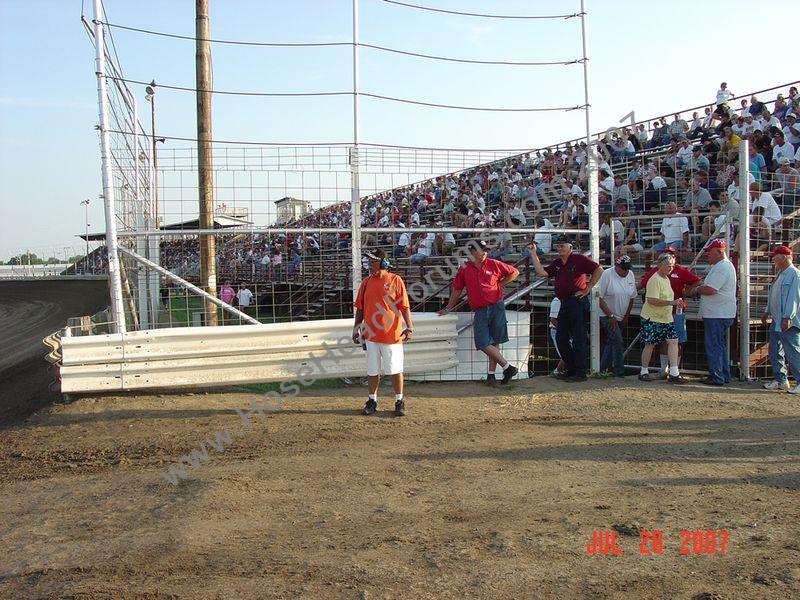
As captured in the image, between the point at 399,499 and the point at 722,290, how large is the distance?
598 cm

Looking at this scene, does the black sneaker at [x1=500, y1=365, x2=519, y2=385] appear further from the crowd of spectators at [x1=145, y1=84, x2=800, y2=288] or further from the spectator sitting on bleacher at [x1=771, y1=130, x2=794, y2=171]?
the spectator sitting on bleacher at [x1=771, y1=130, x2=794, y2=171]

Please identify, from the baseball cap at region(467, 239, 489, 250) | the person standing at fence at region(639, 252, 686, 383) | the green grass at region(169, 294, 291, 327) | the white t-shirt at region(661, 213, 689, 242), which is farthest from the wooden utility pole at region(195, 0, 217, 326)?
the white t-shirt at region(661, 213, 689, 242)

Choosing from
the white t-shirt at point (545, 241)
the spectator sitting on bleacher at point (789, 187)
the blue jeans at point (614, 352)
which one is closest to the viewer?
the blue jeans at point (614, 352)

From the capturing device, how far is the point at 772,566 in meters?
3.40

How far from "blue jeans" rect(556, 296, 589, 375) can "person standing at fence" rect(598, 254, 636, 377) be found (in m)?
0.70

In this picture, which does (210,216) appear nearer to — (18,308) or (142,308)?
(142,308)

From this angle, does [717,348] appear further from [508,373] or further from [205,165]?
[205,165]

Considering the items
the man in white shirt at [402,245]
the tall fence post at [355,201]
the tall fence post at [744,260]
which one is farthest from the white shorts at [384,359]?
the tall fence post at [744,260]

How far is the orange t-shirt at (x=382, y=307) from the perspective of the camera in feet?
22.8

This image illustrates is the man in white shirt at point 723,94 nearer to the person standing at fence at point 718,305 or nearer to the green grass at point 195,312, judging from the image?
the person standing at fence at point 718,305

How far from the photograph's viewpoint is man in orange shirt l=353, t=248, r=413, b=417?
6.94m

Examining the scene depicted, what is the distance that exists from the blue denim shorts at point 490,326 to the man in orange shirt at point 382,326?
Answer: 57.9 inches

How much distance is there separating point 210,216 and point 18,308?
21.0m

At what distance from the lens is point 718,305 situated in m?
8.41
